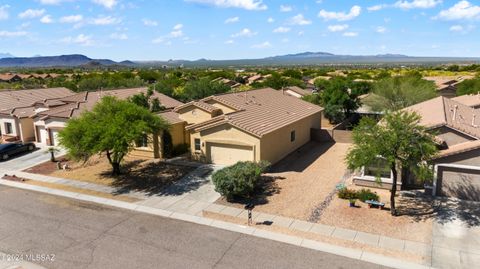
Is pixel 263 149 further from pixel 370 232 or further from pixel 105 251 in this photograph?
pixel 105 251

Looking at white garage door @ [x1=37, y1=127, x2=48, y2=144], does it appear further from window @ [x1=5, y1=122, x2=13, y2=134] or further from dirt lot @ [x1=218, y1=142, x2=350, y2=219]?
dirt lot @ [x1=218, y1=142, x2=350, y2=219]

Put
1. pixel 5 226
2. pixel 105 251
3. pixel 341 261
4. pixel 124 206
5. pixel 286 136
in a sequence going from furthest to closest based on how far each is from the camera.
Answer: pixel 286 136 < pixel 124 206 < pixel 5 226 < pixel 105 251 < pixel 341 261

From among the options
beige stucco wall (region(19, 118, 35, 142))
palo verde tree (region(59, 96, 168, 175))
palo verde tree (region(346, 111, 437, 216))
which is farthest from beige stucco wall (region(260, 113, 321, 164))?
beige stucco wall (region(19, 118, 35, 142))

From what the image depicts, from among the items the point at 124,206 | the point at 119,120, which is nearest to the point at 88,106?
the point at 119,120

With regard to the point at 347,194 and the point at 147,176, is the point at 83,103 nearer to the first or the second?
the point at 147,176

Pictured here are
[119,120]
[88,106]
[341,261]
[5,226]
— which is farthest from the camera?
[88,106]

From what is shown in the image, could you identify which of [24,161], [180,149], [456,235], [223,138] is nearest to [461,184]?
[456,235]
